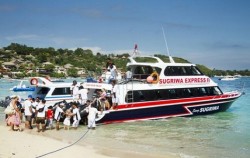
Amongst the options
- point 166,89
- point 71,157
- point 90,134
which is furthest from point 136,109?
point 71,157

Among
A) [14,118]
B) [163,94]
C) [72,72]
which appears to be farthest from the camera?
[72,72]

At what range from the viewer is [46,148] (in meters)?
11.8

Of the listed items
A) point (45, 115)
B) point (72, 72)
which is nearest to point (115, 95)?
point (45, 115)

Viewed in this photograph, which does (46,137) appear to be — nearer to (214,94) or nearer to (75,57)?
(214,94)

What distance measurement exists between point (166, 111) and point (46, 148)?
9.08m

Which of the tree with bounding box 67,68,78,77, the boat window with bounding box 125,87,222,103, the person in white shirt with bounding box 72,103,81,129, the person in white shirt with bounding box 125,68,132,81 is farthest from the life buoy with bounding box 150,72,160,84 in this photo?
the tree with bounding box 67,68,78,77

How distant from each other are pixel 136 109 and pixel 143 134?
2752 millimetres

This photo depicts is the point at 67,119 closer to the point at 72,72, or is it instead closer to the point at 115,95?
the point at 115,95

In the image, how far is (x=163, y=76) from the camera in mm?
19766

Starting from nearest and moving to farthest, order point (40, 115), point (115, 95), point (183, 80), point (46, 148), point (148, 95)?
→ point (46, 148), point (40, 115), point (115, 95), point (148, 95), point (183, 80)

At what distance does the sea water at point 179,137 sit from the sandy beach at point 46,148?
0.59 m

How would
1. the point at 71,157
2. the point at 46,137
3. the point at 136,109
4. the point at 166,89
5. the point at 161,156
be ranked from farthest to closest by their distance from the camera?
the point at 166,89 → the point at 136,109 → the point at 46,137 → the point at 161,156 → the point at 71,157

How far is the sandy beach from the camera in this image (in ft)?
36.2

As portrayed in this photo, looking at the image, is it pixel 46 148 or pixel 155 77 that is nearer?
pixel 46 148
